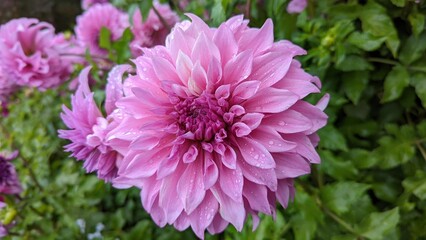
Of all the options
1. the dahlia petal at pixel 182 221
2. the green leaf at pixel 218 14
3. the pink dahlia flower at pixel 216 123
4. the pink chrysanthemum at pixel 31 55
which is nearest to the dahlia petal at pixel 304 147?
the pink dahlia flower at pixel 216 123

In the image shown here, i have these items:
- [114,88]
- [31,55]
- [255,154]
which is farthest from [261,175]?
[31,55]

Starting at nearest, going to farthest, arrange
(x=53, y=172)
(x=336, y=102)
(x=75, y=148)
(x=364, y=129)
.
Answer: (x=75, y=148) → (x=336, y=102) → (x=364, y=129) → (x=53, y=172)

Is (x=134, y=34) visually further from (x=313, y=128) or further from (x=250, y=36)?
(x=313, y=128)

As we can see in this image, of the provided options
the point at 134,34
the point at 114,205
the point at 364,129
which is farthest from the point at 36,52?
the point at 364,129

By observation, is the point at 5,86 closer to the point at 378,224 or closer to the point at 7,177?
the point at 7,177

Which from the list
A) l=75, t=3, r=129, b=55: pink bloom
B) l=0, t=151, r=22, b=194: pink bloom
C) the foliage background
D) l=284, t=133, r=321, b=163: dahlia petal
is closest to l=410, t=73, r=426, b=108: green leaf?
the foliage background

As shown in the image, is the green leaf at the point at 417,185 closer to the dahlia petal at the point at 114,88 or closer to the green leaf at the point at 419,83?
the green leaf at the point at 419,83
